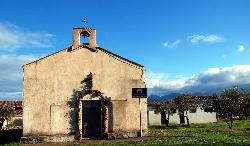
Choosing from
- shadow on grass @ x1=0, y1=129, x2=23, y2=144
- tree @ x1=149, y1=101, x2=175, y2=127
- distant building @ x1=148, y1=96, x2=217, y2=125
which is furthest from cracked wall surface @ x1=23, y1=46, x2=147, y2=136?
distant building @ x1=148, y1=96, x2=217, y2=125

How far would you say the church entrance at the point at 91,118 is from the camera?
26.6m

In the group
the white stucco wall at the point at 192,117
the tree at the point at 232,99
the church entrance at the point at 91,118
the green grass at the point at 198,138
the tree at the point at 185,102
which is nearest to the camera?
the green grass at the point at 198,138

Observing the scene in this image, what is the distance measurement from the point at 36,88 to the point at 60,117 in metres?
2.54

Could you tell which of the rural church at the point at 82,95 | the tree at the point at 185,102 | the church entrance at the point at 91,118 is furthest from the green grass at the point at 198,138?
the tree at the point at 185,102

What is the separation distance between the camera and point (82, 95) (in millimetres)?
26266

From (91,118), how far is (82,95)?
184 cm

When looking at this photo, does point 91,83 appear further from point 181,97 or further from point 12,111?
point 12,111

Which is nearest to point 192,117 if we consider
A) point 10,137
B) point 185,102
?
point 185,102

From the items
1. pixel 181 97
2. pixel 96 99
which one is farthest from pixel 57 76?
pixel 181 97

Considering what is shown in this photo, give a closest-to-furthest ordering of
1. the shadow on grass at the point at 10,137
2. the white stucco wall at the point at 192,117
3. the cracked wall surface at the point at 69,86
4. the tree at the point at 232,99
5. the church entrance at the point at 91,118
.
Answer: the cracked wall surface at the point at 69,86 < the church entrance at the point at 91,118 < the shadow on grass at the point at 10,137 < the tree at the point at 232,99 < the white stucco wall at the point at 192,117

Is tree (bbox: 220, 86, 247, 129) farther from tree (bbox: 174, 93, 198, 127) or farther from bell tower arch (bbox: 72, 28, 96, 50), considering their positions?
bell tower arch (bbox: 72, 28, 96, 50)

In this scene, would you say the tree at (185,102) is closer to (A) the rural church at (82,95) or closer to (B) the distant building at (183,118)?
(B) the distant building at (183,118)

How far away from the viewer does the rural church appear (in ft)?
84.2

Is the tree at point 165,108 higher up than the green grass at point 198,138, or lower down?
higher up
